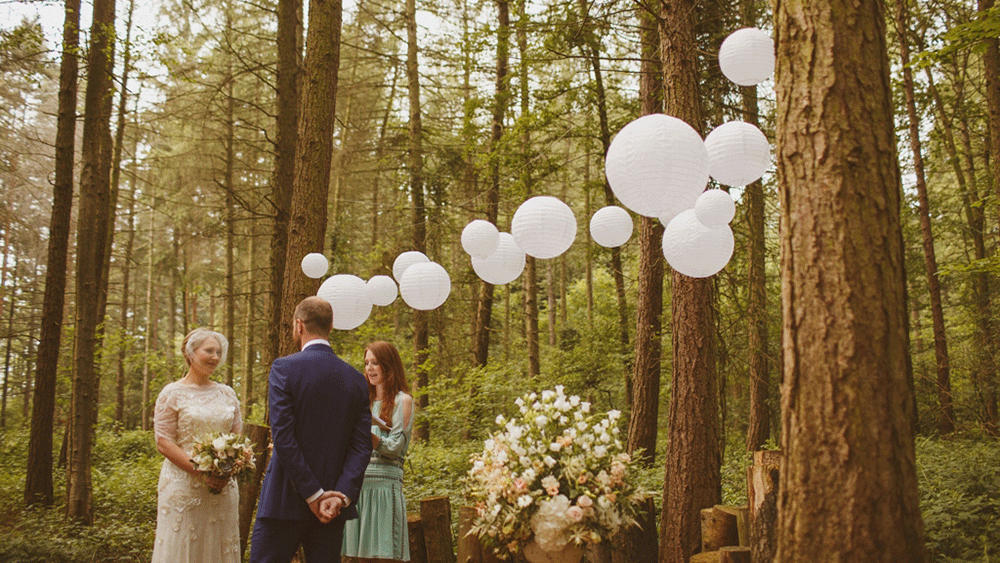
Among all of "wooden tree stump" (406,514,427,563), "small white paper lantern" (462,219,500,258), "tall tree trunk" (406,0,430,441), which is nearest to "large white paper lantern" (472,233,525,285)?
"small white paper lantern" (462,219,500,258)

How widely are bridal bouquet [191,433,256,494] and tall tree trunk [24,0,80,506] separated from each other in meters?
6.03

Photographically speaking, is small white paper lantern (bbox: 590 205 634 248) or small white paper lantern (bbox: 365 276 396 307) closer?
small white paper lantern (bbox: 590 205 634 248)

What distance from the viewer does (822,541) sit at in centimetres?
215

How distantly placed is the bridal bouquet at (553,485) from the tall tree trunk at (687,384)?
188 cm

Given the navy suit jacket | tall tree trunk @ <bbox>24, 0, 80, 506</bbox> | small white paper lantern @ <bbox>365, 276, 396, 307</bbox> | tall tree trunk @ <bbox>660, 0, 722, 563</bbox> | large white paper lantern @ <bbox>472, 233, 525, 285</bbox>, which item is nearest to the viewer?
the navy suit jacket

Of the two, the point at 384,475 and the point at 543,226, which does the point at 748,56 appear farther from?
the point at 384,475

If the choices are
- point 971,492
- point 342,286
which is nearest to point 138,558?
point 342,286

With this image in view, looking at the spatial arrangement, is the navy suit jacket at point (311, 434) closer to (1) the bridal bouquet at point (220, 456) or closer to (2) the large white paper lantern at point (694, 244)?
(1) the bridal bouquet at point (220, 456)

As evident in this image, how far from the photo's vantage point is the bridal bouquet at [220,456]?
3.54 metres

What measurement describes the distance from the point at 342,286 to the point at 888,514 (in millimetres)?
4060

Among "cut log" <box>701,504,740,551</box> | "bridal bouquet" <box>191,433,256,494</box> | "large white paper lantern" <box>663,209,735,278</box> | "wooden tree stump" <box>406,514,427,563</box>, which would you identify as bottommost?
"wooden tree stump" <box>406,514,427,563</box>

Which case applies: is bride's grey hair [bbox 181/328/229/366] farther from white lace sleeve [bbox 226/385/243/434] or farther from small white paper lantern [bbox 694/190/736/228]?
A: small white paper lantern [bbox 694/190/736/228]

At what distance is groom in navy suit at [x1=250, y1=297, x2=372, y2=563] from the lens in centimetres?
302

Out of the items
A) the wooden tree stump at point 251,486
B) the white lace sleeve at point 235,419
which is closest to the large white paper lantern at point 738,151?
the white lace sleeve at point 235,419
